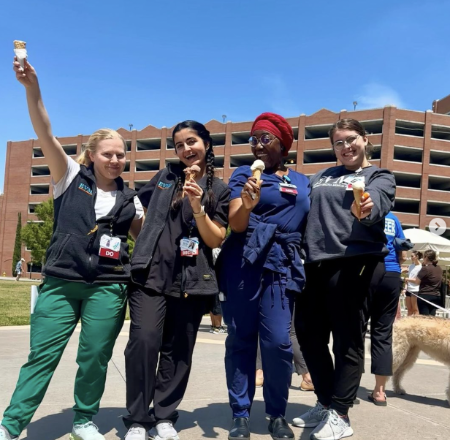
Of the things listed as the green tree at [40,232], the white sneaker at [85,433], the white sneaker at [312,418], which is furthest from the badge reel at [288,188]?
the green tree at [40,232]

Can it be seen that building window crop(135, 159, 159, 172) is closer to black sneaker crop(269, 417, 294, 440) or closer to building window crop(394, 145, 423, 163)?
building window crop(394, 145, 423, 163)

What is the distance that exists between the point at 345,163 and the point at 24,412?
9.01 feet

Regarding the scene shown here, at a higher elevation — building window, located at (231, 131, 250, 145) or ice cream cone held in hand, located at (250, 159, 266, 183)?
building window, located at (231, 131, 250, 145)

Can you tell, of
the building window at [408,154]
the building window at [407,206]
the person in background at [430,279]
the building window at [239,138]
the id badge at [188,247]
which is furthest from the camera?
the building window at [239,138]

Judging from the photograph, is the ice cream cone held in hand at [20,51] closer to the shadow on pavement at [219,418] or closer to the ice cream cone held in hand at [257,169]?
the ice cream cone held in hand at [257,169]

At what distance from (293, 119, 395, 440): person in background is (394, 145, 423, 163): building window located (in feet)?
175

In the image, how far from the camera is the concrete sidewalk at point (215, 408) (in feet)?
10.7

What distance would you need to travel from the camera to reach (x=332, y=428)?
3143 millimetres

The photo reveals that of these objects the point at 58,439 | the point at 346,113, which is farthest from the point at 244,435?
the point at 346,113

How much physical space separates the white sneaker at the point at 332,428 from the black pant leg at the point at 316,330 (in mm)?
280

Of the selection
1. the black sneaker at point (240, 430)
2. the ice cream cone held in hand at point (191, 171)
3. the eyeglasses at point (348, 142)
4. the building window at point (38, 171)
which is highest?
the building window at point (38, 171)

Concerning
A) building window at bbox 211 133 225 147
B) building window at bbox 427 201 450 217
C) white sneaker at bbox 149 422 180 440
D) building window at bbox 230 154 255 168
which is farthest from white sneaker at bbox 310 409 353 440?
building window at bbox 211 133 225 147

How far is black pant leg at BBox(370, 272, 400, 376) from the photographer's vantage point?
4.39 metres

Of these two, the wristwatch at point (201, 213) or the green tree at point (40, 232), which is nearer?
the wristwatch at point (201, 213)
